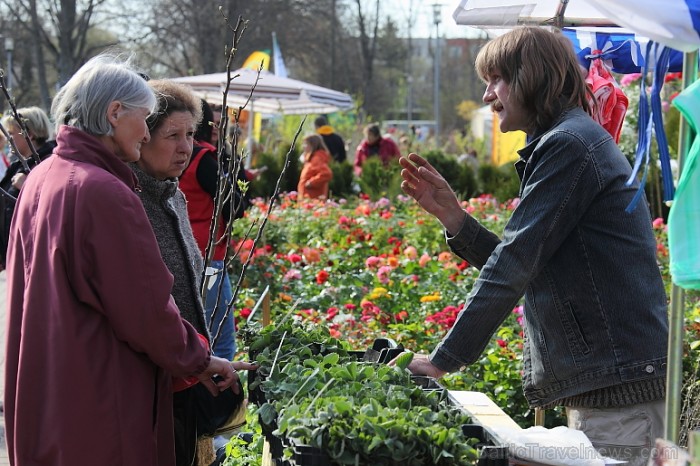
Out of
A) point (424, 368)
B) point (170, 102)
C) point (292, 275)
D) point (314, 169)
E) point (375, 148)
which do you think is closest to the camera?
point (424, 368)

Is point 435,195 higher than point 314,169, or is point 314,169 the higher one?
point 435,195

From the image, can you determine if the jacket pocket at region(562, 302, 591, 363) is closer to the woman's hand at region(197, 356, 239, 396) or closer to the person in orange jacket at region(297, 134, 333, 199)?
the woman's hand at region(197, 356, 239, 396)

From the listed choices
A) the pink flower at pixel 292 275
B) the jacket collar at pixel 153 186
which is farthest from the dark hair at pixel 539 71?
the pink flower at pixel 292 275

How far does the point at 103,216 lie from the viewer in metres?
2.37

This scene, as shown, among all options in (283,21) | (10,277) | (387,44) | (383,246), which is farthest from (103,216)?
(387,44)

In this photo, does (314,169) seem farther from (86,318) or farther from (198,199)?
(86,318)

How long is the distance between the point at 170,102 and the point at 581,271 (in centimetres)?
147

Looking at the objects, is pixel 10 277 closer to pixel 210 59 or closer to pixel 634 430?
pixel 634 430

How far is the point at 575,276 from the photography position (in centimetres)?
246

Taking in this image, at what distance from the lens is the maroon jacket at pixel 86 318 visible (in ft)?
7.79

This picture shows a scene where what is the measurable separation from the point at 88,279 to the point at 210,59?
27.4m

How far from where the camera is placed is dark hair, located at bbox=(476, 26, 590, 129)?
8.20ft

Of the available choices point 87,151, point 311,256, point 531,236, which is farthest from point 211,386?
point 311,256

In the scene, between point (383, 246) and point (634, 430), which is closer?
point (634, 430)
